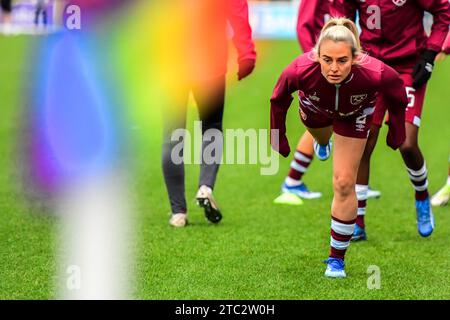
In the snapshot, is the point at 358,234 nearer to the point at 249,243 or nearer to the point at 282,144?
the point at 249,243

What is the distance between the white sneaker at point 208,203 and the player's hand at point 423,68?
1.75m

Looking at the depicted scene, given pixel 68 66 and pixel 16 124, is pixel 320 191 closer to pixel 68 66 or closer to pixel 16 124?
pixel 68 66

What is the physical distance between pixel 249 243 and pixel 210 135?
1.00 metres

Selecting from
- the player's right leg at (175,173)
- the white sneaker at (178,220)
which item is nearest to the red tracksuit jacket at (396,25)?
the player's right leg at (175,173)

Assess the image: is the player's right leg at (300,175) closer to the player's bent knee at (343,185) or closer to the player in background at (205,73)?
the player in background at (205,73)

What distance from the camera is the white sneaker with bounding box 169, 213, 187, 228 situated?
281 inches

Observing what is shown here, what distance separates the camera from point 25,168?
31.6 feet

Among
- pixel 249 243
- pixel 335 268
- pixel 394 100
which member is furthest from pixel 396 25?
pixel 335 268

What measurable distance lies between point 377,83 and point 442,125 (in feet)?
26.4

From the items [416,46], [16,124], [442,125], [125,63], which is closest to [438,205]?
[416,46]

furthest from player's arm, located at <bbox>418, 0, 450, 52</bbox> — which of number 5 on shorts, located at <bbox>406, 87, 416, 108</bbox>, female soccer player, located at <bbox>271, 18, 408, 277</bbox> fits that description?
female soccer player, located at <bbox>271, 18, 408, 277</bbox>

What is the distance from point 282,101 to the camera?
18.4ft

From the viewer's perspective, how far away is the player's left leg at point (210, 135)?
704 cm

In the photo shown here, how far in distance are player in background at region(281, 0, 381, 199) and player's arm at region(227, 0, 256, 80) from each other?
0.98 metres
